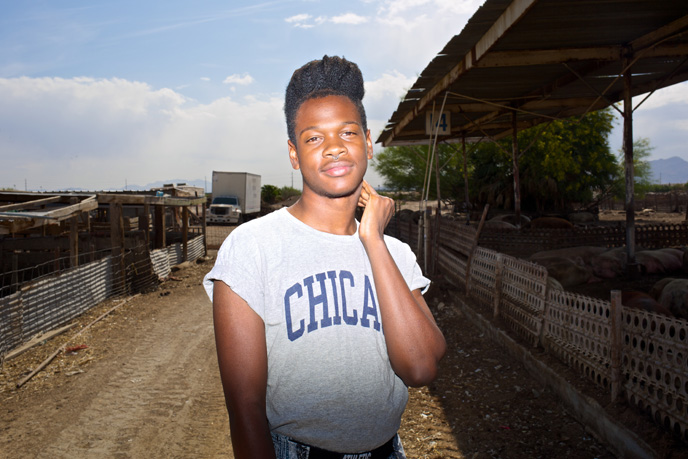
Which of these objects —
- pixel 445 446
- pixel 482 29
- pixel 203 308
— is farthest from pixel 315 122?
pixel 203 308

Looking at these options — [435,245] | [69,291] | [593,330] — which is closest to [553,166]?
[435,245]

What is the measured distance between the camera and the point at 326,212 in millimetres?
1667

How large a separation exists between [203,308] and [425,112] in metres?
8.05

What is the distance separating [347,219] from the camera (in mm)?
1690

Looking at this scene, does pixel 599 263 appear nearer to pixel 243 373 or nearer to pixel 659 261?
pixel 659 261

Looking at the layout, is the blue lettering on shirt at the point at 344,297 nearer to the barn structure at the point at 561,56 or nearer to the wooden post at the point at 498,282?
the barn structure at the point at 561,56

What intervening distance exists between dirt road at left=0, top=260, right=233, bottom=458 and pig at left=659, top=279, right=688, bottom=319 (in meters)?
6.09

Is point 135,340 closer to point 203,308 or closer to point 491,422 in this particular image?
point 203,308

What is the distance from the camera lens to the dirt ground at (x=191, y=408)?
15.4 ft

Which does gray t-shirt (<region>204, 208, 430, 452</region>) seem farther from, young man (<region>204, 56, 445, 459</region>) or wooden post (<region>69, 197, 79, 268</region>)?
wooden post (<region>69, 197, 79, 268</region>)

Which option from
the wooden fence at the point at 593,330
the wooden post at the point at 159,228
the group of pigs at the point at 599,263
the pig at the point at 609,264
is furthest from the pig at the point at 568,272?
the wooden post at the point at 159,228

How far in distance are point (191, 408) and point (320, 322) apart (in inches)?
190

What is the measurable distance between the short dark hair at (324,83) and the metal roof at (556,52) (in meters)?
6.00

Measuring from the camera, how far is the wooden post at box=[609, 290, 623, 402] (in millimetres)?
4648
